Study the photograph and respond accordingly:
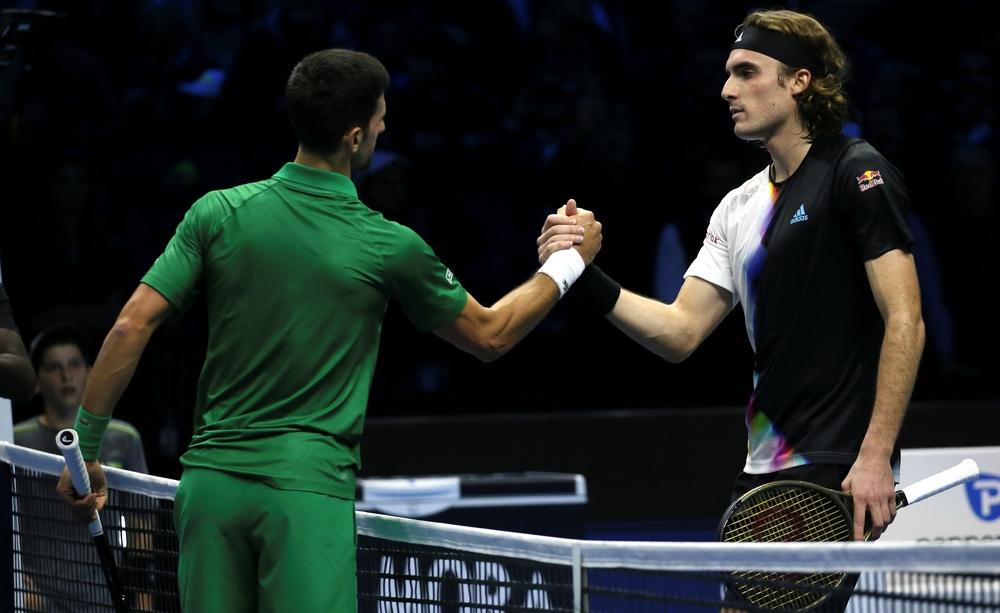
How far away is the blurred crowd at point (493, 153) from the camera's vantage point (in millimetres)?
7543

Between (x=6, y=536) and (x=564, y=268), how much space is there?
167 cm

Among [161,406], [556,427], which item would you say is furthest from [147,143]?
[556,427]

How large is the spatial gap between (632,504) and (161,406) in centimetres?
249

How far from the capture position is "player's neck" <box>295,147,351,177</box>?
3.14 metres

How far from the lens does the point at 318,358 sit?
3.03 m

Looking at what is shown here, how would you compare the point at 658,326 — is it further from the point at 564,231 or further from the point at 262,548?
the point at 262,548

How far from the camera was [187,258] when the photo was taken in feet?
10.2

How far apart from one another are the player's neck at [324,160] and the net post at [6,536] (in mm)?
1474

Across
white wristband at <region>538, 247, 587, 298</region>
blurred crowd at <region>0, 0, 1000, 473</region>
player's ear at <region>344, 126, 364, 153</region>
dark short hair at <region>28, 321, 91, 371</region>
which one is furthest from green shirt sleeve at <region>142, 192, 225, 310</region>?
blurred crowd at <region>0, 0, 1000, 473</region>

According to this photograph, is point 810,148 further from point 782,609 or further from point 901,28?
point 901,28

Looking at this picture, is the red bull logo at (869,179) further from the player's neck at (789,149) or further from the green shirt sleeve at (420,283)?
the green shirt sleeve at (420,283)

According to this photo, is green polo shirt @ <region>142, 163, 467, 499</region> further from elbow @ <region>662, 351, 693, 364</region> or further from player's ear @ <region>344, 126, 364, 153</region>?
elbow @ <region>662, 351, 693, 364</region>

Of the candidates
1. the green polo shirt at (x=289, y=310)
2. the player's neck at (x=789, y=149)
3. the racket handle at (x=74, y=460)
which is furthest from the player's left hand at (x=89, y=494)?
the player's neck at (x=789, y=149)

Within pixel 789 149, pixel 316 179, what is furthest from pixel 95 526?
pixel 789 149
